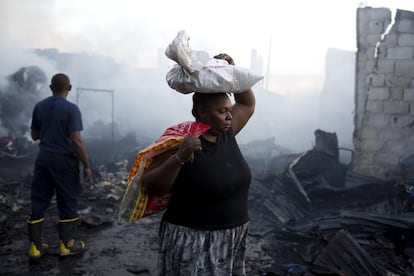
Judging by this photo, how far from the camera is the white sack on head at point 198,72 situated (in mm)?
1836

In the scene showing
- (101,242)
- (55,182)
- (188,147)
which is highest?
(188,147)

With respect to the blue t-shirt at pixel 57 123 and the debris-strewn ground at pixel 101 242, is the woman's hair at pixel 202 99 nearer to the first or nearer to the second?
the blue t-shirt at pixel 57 123

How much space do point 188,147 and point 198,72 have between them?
40 cm

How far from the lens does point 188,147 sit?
175 centimetres

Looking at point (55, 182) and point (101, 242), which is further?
point (101, 242)

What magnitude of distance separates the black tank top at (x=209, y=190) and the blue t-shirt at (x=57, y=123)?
8.58 feet

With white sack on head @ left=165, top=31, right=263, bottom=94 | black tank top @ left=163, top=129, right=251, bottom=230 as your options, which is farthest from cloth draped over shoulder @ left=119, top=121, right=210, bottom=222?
white sack on head @ left=165, top=31, right=263, bottom=94

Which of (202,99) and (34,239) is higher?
(202,99)

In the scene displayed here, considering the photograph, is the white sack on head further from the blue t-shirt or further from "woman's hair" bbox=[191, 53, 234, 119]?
the blue t-shirt

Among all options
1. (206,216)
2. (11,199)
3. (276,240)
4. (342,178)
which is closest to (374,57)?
(342,178)

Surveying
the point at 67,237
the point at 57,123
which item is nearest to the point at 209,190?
the point at 57,123

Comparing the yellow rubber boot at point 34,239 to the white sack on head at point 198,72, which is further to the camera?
the yellow rubber boot at point 34,239

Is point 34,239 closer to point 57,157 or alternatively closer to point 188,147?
point 57,157

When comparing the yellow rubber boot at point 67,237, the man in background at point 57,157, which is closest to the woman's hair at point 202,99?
the man in background at point 57,157
